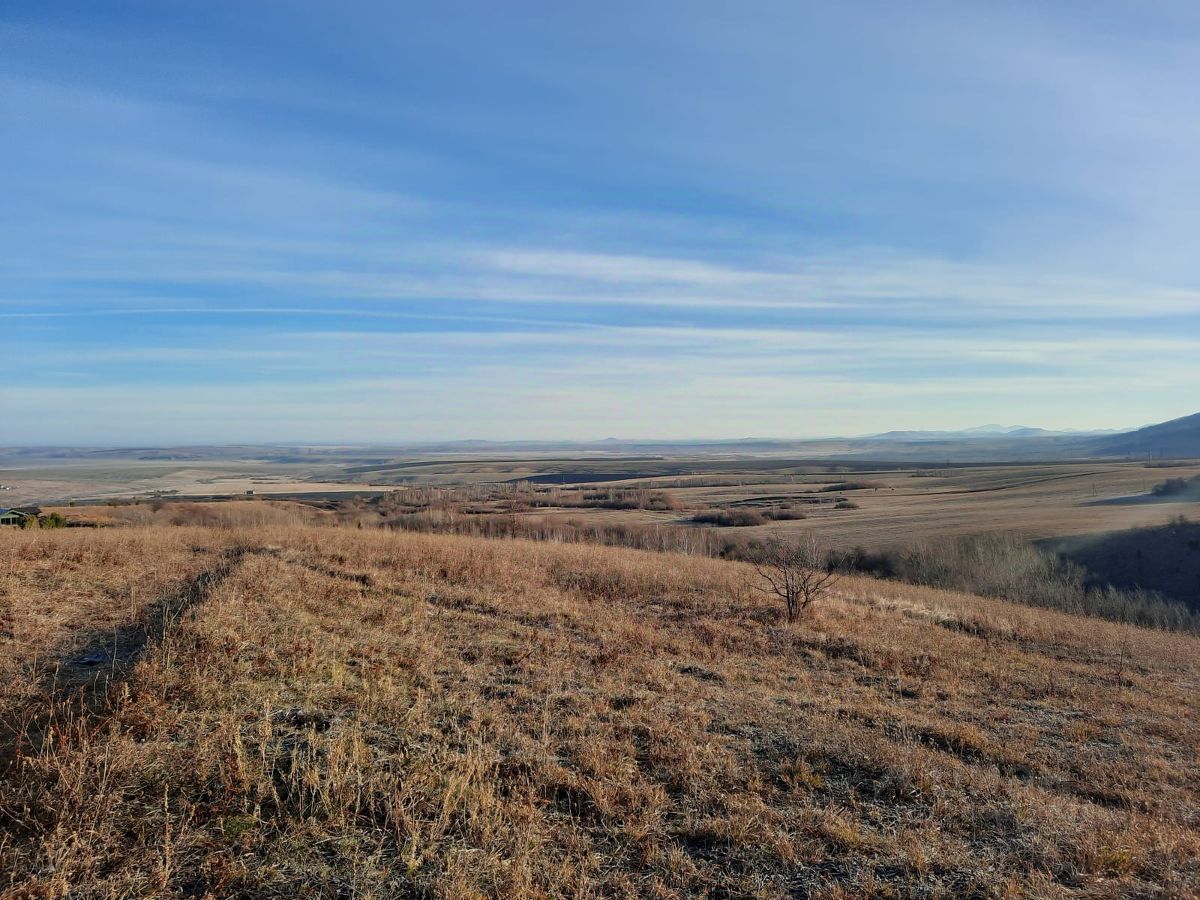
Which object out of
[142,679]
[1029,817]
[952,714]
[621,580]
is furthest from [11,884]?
[621,580]

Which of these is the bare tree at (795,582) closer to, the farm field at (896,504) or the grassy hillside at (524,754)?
the grassy hillside at (524,754)

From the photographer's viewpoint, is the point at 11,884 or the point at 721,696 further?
the point at 721,696

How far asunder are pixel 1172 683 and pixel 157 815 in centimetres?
1656

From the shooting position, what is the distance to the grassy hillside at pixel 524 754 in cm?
468

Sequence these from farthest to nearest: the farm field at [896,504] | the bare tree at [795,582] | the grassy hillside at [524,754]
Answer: the farm field at [896,504] → the bare tree at [795,582] → the grassy hillside at [524,754]

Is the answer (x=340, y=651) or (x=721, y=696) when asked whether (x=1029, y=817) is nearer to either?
(x=721, y=696)

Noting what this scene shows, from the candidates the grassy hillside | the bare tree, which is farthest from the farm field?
the grassy hillside

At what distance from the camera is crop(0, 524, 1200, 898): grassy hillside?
4.68m

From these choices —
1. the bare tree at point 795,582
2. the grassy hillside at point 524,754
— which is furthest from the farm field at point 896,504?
the grassy hillside at point 524,754

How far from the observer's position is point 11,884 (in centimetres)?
402

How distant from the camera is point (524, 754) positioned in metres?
6.53

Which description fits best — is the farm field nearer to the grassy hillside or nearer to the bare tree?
the bare tree

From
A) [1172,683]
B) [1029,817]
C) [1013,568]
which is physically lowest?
[1013,568]

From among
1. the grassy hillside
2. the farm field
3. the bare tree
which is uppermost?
the grassy hillside
